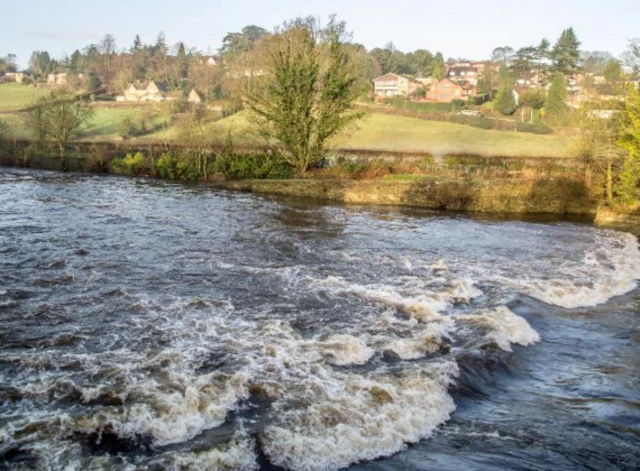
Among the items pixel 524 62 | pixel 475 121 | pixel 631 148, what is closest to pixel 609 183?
pixel 631 148

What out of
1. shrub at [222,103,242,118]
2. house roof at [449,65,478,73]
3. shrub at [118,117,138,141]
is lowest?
shrub at [118,117,138,141]

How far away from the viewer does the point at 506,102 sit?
304ft

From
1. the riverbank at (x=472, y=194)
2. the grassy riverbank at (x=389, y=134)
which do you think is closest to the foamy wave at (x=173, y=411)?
the riverbank at (x=472, y=194)

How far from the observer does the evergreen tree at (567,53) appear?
355 ft

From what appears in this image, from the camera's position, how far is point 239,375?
436 inches

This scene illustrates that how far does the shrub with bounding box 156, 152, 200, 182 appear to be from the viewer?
1662 inches

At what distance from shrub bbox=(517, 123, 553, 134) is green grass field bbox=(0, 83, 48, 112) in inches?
2437

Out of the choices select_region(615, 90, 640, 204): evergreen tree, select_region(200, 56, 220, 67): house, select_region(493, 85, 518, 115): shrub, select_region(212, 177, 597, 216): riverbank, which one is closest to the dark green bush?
select_region(212, 177, 597, 216): riverbank

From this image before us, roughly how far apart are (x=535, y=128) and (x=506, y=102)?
2249cm

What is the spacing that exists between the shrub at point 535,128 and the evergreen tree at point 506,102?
64.4 feet

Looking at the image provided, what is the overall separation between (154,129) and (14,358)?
184ft

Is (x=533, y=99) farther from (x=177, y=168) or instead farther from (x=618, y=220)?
(x=177, y=168)

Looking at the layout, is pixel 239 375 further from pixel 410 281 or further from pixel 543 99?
pixel 543 99

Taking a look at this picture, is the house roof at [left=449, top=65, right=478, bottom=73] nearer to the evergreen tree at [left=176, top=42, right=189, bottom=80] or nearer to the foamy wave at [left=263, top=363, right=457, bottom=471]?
the evergreen tree at [left=176, top=42, right=189, bottom=80]
